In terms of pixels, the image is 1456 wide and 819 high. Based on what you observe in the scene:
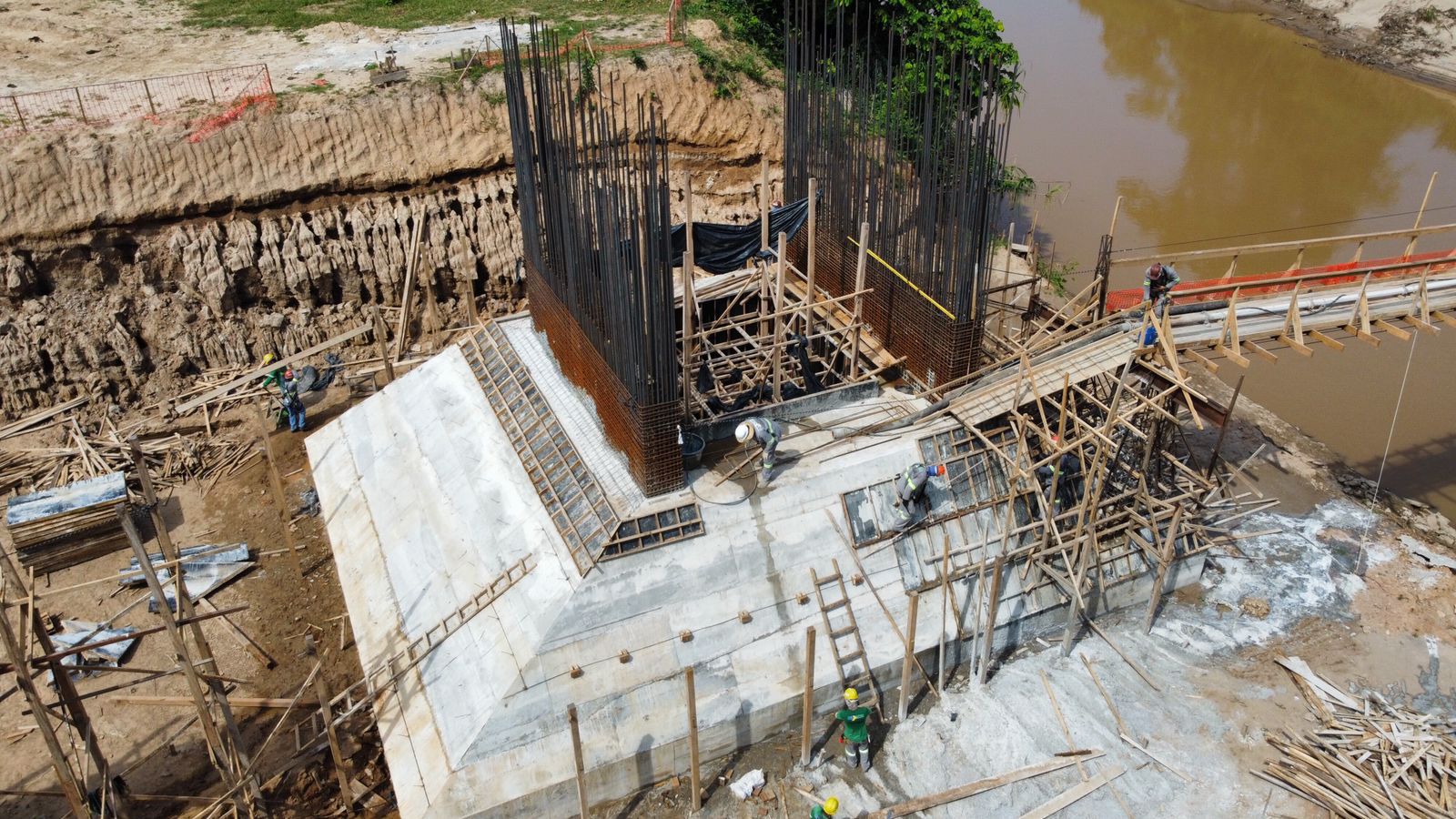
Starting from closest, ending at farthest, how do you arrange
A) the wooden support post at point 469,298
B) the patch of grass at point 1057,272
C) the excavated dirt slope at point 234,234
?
1. the excavated dirt slope at point 234,234
2. the wooden support post at point 469,298
3. the patch of grass at point 1057,272

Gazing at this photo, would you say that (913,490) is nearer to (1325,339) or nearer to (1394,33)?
(1325,339)

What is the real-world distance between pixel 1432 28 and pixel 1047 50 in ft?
62.4

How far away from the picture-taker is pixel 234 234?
26.1m

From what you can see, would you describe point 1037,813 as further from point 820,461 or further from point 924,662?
point 820,461

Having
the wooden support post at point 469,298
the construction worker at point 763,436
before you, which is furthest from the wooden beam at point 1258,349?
the wooden support post at point 469,298

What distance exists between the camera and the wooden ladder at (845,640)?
16.0 metres

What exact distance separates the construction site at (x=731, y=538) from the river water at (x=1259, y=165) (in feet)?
7.60

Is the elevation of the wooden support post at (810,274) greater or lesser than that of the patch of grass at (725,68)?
lesser

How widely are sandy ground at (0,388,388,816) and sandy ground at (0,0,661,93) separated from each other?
12.2 m

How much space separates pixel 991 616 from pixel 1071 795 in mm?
2945

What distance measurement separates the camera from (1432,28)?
5006 centimetres

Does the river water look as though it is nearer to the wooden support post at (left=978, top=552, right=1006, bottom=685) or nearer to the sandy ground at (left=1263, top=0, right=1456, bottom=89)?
the sandy ground at (left=1263, top=0, right=1456, bottom=89)

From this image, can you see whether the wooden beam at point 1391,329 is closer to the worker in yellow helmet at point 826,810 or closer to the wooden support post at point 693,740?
the worker in yellow helmet at point 826,810

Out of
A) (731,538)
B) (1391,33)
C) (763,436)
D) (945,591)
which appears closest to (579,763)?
(731,538)
